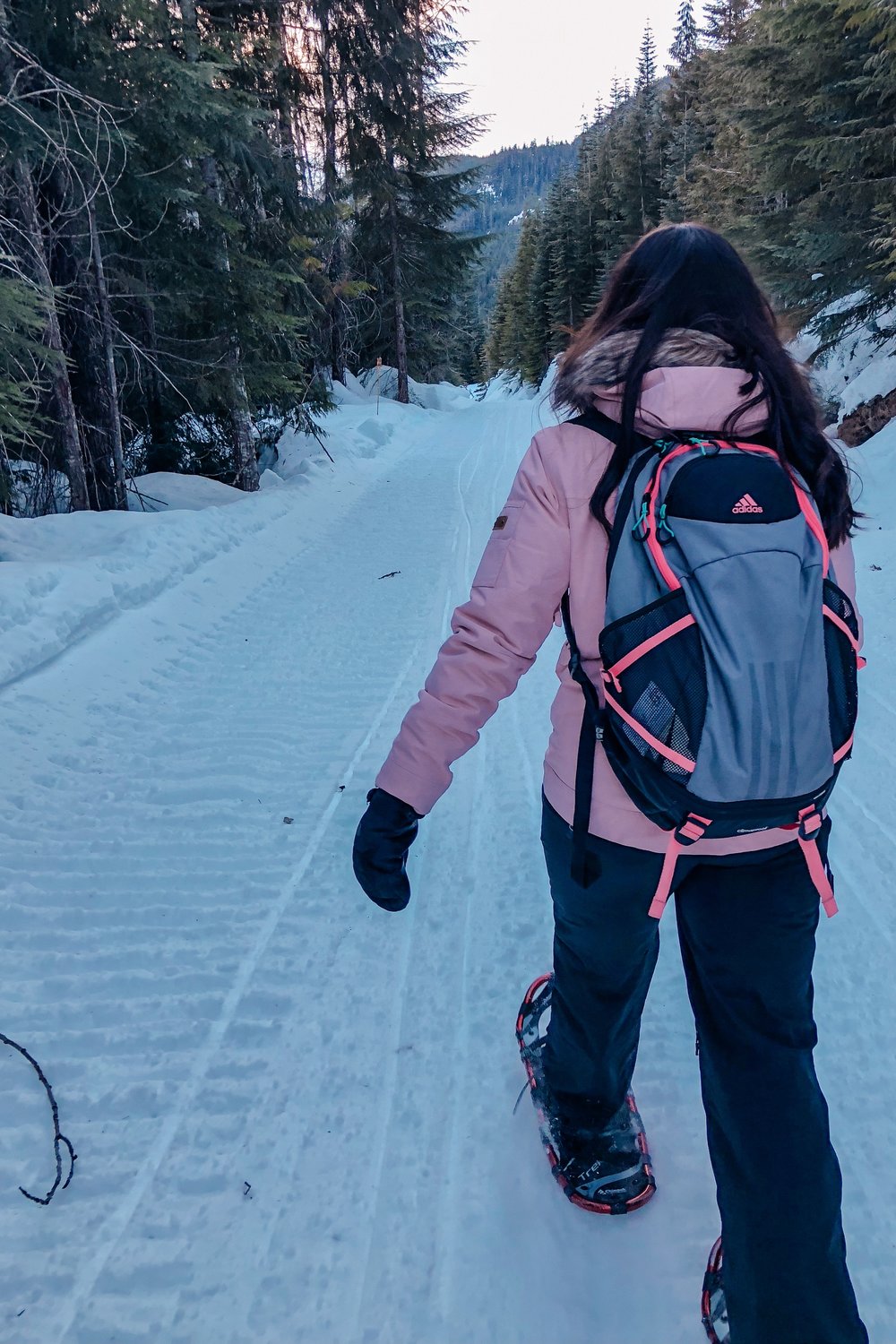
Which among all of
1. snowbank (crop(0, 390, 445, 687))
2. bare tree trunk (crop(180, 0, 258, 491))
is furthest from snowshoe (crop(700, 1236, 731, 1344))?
bare tree trunk (crop(180, 0, 258, 491))

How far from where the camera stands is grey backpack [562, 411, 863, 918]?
3.96ft

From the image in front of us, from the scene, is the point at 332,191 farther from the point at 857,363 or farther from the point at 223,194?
the point at 857,363

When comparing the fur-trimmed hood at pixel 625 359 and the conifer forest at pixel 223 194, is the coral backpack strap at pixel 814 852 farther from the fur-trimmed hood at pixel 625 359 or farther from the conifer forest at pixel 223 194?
the conifer forest at pixel 223 194

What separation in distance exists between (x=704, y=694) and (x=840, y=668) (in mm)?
275

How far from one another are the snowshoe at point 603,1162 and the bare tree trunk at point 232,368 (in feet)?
30.6

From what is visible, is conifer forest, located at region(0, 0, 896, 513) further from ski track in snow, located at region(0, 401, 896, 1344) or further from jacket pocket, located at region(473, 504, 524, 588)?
ski track in snow, located at region(0, 401, 896, 1344)

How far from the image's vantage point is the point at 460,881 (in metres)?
3.16

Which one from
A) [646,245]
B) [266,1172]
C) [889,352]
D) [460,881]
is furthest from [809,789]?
[889,352]

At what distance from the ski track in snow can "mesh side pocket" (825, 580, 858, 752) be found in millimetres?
1395

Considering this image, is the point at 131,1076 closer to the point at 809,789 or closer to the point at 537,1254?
the point at 537,1254

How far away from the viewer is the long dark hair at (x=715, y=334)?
1360 mm

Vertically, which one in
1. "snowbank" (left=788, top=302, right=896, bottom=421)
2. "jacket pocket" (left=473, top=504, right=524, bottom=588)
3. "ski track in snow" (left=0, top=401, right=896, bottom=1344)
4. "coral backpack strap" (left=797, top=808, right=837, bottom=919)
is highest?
"snowbank" (left=788, top=302, right=896, bottom=421)

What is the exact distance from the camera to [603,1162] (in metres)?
1.95

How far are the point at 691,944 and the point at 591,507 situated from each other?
0.86m
